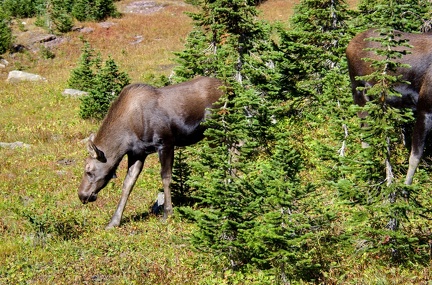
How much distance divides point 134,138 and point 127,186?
1.09m

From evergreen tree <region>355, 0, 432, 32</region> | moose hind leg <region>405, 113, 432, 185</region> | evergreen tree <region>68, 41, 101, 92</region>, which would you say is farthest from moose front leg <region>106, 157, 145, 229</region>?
evergreen tree <region>68, 41, 101, 92</region>

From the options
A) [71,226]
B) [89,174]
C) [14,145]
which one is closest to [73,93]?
[14,145]

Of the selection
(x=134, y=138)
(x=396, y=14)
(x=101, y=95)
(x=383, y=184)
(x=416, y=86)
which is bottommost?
(x=101, y=95)

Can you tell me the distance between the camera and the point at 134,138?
10.5 metres

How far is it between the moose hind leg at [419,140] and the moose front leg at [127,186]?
18.8 ft

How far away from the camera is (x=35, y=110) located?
917 inches

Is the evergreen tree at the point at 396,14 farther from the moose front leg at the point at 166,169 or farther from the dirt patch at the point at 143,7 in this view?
the dirt patch at the point at 143,7

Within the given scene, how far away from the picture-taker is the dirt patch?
52.7 m

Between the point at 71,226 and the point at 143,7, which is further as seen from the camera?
the point at 143,7

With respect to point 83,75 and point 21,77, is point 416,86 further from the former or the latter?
point 21,77

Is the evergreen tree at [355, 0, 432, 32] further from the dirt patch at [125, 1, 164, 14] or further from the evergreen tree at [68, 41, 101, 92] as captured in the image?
the dirt patch at [125, 1, 164, 14]

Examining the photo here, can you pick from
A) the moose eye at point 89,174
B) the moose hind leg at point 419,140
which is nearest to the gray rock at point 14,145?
the moose eye at point 89,174

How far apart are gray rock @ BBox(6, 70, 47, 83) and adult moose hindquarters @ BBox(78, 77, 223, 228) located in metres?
22.0

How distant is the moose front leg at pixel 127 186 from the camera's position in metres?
10.1
